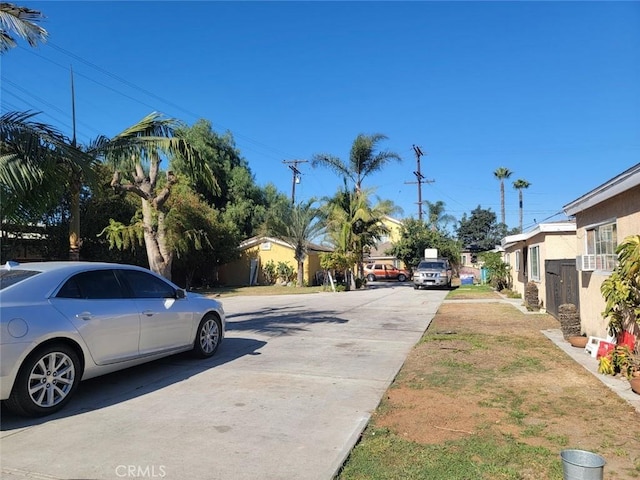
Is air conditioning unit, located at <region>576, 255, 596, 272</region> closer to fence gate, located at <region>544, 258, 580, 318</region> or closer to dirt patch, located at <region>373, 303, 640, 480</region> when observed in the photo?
fence gate, located at <region>544, 258, 580, 318</region>

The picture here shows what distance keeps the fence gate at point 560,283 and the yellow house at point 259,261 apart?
2032 centimetres

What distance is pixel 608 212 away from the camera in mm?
8031

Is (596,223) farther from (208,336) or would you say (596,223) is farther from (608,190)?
(208,336)

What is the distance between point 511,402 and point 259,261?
95.1ft

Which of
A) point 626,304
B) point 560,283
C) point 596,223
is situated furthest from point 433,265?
point 626,304

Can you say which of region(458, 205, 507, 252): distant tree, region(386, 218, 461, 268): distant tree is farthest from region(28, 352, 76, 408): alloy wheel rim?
region(458, 205, 507, 252): distant tree

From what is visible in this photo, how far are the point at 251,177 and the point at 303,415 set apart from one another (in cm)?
3444

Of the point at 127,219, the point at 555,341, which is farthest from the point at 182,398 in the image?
the point at 127,219

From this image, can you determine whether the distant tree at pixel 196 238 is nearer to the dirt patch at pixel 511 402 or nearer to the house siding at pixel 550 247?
the house siding at pixel 550 247

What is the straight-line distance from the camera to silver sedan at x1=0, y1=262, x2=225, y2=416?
4.68 metres

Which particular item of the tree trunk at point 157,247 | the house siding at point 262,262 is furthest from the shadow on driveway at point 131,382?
the house siding at point 262,262

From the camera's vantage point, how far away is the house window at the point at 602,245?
8.00 m

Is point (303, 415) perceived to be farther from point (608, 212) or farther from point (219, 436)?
point (608, 212)

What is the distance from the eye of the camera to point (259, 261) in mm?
33719
